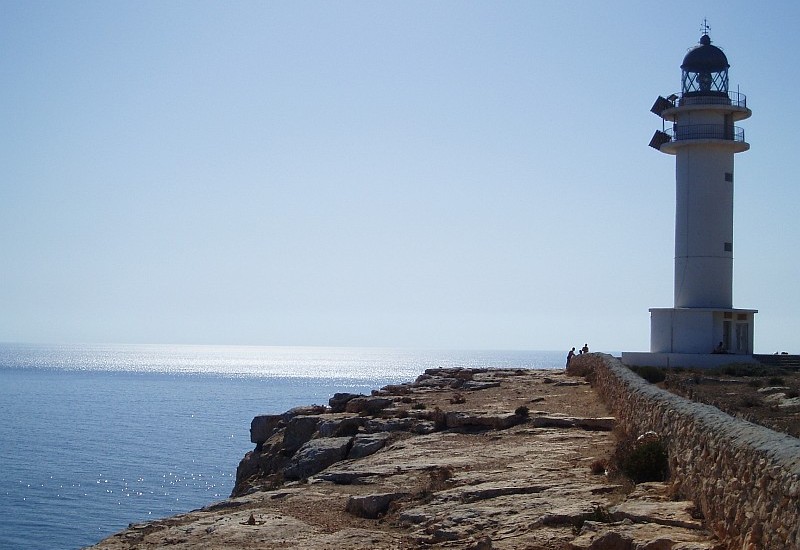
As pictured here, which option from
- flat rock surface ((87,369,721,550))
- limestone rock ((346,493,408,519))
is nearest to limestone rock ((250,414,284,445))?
flat rock surface ((87,369,721,550))

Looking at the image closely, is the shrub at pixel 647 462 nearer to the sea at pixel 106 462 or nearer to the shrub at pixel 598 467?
the shrub at pixel 598 467

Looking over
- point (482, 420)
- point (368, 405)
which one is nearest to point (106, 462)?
point (368, 405)

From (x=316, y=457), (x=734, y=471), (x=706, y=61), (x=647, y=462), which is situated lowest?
(x=316, y=457)

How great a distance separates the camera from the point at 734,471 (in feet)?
29.2

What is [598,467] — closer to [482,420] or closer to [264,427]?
[482,420]

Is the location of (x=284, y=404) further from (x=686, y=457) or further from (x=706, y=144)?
(x=686, y=457)

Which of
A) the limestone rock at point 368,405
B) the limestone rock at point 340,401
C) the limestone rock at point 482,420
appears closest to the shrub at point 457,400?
the limestone rock at point 368,405

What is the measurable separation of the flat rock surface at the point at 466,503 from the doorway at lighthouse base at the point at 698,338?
19.3 meters

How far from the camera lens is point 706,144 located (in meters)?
41.0

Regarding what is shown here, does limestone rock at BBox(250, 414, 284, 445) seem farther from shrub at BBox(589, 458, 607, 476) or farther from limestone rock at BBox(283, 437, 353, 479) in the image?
shrub at BBox(589, 458, 607, 476)

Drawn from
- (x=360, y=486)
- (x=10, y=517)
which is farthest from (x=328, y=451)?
(x=10, y=517)

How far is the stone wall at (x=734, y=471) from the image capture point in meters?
7.50

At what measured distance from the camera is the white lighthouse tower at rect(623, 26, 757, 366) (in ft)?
131

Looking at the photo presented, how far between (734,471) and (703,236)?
111ft
